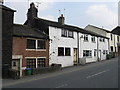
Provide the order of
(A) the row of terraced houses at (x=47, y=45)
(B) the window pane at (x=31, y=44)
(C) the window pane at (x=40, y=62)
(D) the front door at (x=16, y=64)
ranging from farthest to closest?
(C) the window pane at (x=40, y=62) → (B) the window pane at (x=31, y=44) → (A) the row of terraced houses at (x=47, y=45) → (D) the front door at (x=16, y=64)

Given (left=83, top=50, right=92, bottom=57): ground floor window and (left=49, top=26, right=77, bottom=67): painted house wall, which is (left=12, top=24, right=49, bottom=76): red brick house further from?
(left=83, top=50, right=92, bottom=57): ground floor window

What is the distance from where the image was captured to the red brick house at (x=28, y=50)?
2070 centimetres

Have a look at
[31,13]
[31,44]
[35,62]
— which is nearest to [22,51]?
[31,44]

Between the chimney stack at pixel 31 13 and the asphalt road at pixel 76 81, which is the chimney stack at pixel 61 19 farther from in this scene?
the asphalt road at pixel 76 81

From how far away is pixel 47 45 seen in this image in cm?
2483

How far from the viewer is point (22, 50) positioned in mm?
21422

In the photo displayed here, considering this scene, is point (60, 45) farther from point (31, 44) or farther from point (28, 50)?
point (28, 50)

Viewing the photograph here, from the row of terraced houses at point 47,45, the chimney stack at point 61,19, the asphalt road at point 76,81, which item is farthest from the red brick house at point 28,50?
the chimney stack at point 61,19

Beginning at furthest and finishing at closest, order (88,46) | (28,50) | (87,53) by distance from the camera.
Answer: (88,46)
(87,53)
(28,50)

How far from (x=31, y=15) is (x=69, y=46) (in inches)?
307

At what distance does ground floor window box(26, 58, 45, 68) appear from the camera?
868 inches

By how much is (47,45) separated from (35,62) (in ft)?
10.5

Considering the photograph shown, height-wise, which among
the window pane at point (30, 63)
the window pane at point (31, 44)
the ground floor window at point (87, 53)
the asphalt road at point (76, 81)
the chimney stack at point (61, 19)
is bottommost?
the asphalt road at point (76, 81)

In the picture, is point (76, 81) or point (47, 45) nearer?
point (76, 81)
